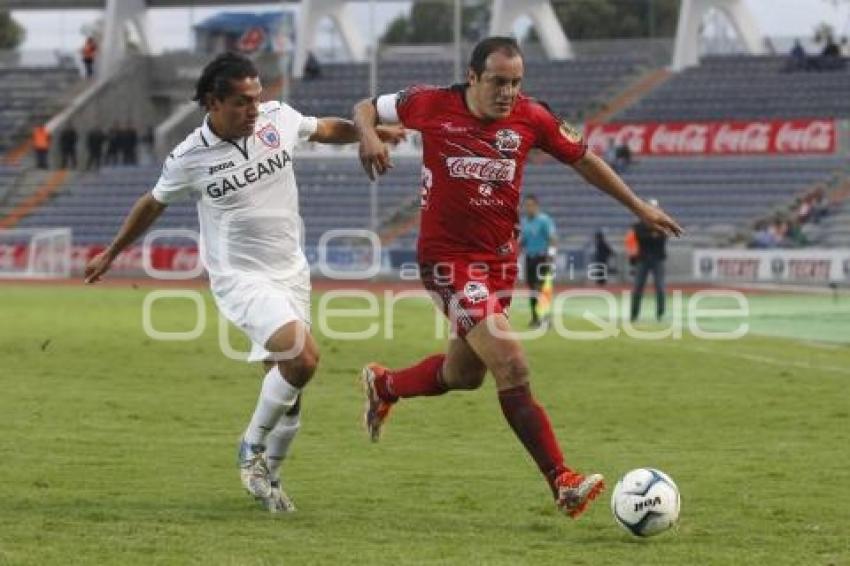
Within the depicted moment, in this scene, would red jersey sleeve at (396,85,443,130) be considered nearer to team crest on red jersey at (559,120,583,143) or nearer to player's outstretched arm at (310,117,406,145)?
player's outstretched arm at (310,117,406,145)

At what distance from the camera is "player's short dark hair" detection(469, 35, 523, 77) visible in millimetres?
9891

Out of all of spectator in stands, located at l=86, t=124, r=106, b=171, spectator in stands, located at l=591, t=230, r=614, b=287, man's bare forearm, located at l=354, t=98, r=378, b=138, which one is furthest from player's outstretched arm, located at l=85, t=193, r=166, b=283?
spectator in stands, located at l=86, t=124, r=106, b=171

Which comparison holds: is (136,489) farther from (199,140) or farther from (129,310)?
(129,310)

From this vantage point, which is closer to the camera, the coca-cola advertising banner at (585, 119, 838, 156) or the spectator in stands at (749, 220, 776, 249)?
the spectator in stands at (749, 220, 776, 249)

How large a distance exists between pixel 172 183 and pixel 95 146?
55233 mm

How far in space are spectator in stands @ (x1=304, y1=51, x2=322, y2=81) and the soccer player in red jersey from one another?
56.0 metres

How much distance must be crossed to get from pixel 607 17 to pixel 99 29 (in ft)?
117

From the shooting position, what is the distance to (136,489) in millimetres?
10992

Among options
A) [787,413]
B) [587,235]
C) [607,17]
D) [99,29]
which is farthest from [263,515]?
[607,17]

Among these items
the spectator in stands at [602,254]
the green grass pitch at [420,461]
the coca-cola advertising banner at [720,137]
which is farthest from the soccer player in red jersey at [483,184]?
the coca-cola advertising banner at [720,137]

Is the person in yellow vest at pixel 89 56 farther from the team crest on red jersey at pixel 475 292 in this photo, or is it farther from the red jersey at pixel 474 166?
the team crest on red jersey at pixel 475 292

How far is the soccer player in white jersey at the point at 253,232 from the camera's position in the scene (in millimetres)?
10273

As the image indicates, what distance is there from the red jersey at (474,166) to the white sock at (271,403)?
986 millimetres

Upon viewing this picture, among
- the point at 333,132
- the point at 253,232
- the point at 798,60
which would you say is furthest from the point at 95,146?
the point at 253,232
